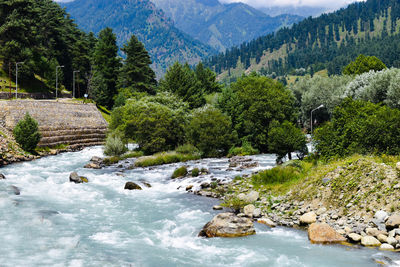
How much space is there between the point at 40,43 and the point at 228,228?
300 feet

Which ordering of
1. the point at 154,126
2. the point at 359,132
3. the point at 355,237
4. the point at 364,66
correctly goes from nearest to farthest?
the point at 355,237 → the point at 359,132 → the point at 154,126 → the point at 364,66

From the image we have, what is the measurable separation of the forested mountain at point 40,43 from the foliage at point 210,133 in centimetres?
5207

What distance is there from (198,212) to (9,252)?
1038 cm

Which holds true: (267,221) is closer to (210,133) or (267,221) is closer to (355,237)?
(355,237)

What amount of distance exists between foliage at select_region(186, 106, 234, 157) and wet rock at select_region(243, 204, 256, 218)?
26.7 m

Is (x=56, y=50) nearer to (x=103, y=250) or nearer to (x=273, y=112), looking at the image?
(x=273, y=112)

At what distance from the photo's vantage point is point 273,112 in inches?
2223

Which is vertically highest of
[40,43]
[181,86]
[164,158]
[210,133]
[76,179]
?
[40,43]

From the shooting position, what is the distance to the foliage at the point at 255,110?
5441 cm

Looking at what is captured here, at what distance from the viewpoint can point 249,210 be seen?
19.8 metres

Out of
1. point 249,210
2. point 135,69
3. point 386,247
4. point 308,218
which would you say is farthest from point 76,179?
point 135,69

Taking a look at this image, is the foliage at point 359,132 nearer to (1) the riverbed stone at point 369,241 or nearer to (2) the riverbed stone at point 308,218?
(2) the riverbed stone at point 308,218

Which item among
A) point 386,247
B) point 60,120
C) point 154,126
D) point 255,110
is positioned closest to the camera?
point 386,247

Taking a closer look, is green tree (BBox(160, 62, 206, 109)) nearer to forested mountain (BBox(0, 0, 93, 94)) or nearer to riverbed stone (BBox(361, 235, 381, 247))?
forested mountain (BBox(0, 0, 93, 94))
